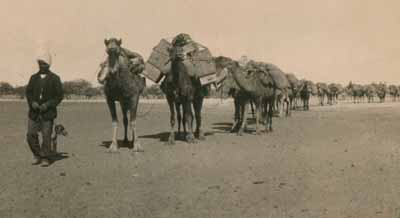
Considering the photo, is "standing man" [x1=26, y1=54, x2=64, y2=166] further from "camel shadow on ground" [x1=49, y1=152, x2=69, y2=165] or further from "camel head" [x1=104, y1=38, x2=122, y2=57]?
"camel head" [x1=104, y1=38, x2=122, y2=57]

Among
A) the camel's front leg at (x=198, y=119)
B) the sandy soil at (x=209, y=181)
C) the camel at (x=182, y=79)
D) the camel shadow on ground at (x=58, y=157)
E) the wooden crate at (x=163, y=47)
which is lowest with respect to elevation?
the sandy soil at (x=209, y=181)

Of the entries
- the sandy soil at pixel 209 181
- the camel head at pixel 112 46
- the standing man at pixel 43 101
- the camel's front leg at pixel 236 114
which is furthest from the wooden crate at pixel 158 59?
the camel's front leg at pixel 236 114

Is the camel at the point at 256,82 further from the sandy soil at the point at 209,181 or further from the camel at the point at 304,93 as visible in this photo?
the camel at the point at 304,93

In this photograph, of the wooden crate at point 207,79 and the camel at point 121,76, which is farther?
the wooden crate at point 207,79

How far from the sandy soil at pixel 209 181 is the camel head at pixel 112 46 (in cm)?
239

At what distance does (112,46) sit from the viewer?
13.2m

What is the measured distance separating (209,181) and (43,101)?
13.6ft

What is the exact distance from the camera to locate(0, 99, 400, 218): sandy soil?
7766 mm

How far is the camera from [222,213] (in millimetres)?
7473

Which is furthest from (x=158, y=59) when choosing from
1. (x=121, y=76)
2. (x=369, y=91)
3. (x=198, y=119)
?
(x=369, y=91)

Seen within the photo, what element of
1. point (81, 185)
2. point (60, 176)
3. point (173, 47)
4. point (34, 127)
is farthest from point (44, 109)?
point (173, 47)

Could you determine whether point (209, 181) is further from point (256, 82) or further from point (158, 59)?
point (256, 82)

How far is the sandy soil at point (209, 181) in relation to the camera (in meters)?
7.77

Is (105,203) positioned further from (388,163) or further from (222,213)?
(388,163)
